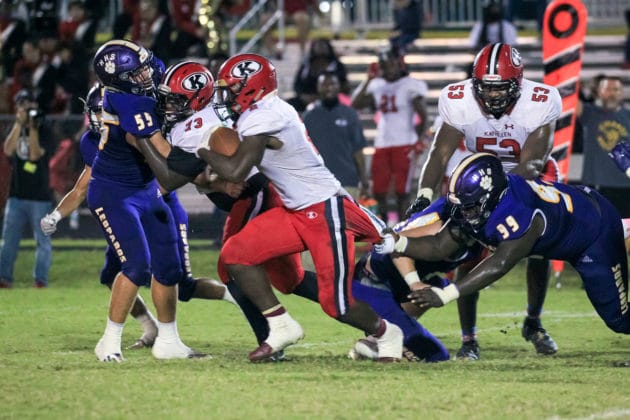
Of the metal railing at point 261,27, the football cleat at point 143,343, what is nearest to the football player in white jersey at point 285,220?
the football cleat at point 143,343

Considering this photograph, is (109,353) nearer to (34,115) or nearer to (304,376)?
(304,376)

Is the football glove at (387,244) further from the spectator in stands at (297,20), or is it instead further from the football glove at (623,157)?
the spectator in stands at (297,20)

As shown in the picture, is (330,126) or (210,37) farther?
(210,37)

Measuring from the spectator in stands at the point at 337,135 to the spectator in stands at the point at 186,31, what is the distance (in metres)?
4.94

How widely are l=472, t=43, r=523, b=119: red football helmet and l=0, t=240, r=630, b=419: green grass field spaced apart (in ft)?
5.18

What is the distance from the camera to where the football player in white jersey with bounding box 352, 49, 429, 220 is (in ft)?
46.7

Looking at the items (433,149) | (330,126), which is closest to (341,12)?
(330,126)

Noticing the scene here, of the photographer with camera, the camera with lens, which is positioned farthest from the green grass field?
the camera with lens

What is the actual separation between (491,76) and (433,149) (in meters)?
0.73

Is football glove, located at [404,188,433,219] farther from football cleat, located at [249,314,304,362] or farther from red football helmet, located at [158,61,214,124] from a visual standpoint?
red football helmet, located at [158,61,214,124]


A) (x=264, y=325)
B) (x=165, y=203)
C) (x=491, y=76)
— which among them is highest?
(x=491, y=76)

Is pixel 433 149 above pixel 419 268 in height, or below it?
above

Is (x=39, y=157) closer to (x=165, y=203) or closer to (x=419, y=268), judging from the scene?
(x=165, y=203)

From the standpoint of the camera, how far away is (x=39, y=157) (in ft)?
43.5
